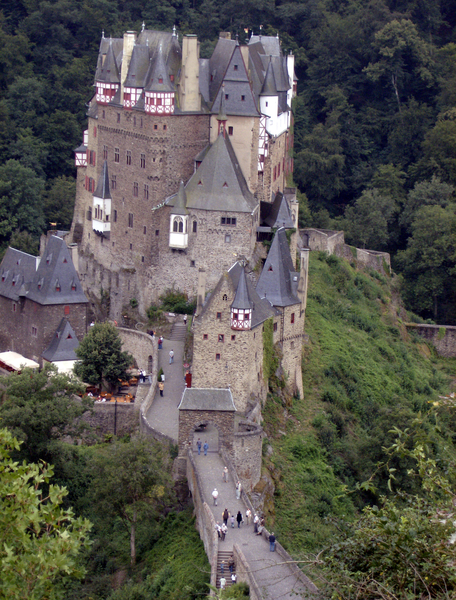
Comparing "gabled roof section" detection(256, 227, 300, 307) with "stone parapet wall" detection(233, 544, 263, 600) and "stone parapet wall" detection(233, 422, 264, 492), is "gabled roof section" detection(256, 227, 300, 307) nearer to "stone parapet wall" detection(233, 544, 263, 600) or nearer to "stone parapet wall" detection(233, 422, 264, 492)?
"stone parapet wall" detection(233, 422, 264, 492)

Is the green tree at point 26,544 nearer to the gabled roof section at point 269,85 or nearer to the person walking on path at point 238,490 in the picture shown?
the person walking on path at point 238,490

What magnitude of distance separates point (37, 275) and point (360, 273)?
23.9 metres

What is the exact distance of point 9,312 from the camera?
184 feet

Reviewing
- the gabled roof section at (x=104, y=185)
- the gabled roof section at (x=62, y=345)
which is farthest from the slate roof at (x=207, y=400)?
the gabled roof section at (x=104, y=185)

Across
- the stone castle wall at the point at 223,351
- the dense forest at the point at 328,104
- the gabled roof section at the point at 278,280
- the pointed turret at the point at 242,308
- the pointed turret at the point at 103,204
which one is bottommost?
the stone castle wall at the point at 223,351

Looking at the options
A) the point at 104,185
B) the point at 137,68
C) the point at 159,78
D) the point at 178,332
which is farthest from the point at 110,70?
the point at 178,332

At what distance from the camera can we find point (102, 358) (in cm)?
4956

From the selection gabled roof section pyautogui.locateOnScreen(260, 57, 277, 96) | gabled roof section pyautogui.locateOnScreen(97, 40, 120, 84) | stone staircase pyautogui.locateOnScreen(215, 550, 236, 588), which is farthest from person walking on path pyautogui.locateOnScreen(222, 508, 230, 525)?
gabled roof section pyautogui.locateOnScreen(260, 57, 277, 96)

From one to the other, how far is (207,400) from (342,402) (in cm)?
1378

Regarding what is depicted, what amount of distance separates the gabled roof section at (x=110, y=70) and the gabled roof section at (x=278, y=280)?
41.5 ft

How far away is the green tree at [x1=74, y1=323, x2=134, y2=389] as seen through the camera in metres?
49.5

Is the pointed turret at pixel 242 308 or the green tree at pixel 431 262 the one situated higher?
the green tree at pixel 431 262

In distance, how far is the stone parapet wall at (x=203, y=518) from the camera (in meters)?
35.3

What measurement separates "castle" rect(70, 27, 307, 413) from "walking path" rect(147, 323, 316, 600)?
4.82 metres
